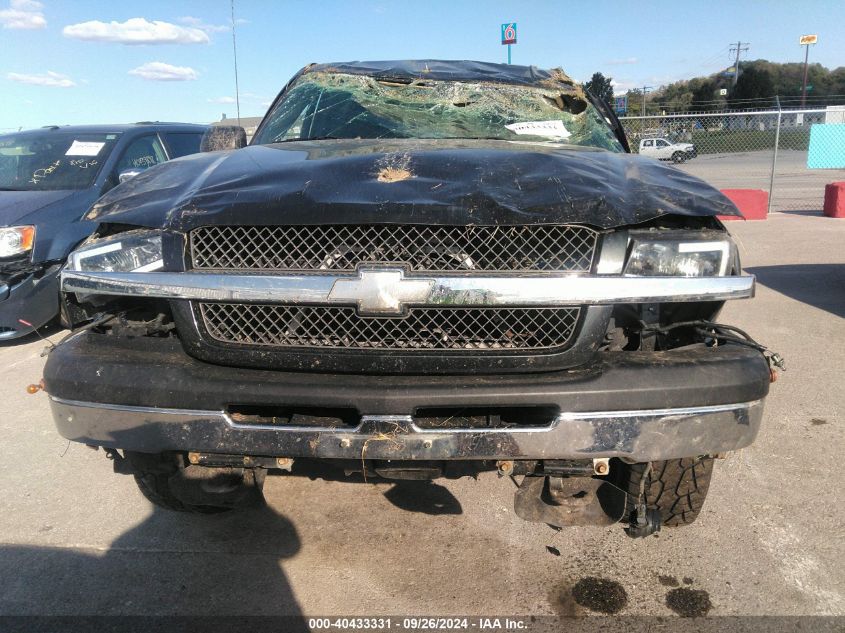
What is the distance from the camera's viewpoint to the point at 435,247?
2174 millimetres

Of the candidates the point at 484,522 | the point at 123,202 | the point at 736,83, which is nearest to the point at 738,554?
the point at 484,522

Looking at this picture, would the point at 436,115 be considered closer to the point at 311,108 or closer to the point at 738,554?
the point at 311,108

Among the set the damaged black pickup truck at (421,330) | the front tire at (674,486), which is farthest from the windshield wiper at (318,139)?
the front tire at (674,486)

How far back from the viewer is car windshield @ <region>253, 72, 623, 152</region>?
11.5 feet

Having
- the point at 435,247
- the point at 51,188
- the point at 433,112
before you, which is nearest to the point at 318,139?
the point at 433,112

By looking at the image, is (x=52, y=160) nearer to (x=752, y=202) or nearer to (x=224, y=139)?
(x=224, y=139)

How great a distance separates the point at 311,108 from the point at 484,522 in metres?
2.44

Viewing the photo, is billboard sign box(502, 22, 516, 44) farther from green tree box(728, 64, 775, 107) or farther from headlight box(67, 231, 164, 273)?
green tree box(728, 64, 775, 107)

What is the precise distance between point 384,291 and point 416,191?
14.6 inches

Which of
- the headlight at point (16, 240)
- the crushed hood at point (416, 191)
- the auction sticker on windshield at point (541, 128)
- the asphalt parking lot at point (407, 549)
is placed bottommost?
the asphalt parking lot at point (407, 549)

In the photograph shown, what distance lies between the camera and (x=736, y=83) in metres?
69.2

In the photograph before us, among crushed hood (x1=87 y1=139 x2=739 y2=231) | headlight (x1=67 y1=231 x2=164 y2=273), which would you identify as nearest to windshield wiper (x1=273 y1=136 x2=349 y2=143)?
crushed hood (x1=87 y1=139 x2=739 y2=231)

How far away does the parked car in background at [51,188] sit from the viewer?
5293 mm

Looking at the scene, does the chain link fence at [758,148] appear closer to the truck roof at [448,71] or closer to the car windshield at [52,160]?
the truck roof at [448,71]
